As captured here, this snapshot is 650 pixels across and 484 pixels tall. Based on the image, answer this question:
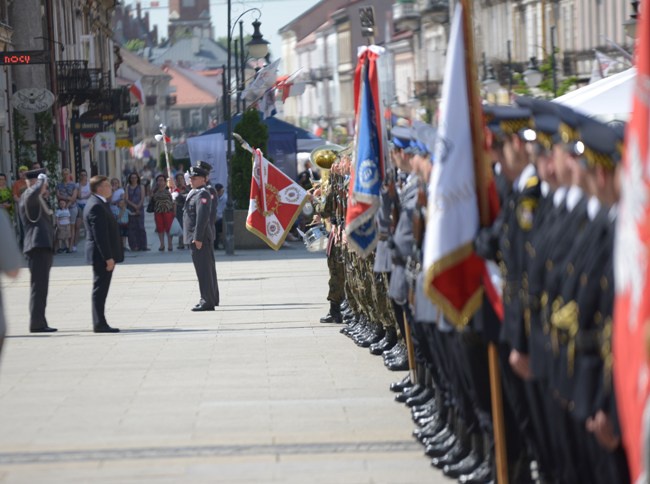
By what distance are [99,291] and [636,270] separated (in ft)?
39.8

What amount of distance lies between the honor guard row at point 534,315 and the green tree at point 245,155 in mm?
22056

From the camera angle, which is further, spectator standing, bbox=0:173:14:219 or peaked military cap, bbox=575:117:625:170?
spectator standing, bbox=0:173:14:219

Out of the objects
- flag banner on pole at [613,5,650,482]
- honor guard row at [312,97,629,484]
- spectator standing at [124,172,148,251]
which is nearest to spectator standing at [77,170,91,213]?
spectator standing at [124,172,148,251]

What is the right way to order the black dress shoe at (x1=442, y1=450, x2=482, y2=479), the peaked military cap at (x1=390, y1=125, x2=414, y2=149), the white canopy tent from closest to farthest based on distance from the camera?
the black dress shoe at (x1=442, y1=450, x2=482, y2=479) → the peaked military cap at (x1=390, y1=125, x2=414, y2=149) → the white canopy tent

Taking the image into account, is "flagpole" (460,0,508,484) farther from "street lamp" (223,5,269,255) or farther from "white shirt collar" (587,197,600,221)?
"street lamp" (223,5,269,255)

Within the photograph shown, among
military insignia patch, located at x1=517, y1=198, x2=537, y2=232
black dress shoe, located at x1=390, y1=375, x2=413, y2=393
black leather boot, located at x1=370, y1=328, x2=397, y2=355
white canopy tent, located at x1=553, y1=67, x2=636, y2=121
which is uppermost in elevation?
white canopy tent, located at x1=553, y1=67, x2=636, y2=121

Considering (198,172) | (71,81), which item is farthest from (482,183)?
(71,81)

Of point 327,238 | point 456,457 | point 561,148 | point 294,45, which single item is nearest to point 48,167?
point 327,238

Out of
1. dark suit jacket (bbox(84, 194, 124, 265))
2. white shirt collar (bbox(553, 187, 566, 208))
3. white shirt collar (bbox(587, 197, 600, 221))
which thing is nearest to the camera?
white shirt collar (bbox(587, 197, 600, 221))

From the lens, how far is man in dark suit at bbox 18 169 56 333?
16609mm

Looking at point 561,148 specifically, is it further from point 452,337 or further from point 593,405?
point 452,337

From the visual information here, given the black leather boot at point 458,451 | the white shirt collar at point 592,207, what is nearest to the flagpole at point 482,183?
the black leather boot at point 458,451

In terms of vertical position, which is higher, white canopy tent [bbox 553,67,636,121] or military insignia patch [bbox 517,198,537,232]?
white canopy tent [bbox 553,67,636,121]

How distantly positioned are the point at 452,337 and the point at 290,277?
15.8 meters
